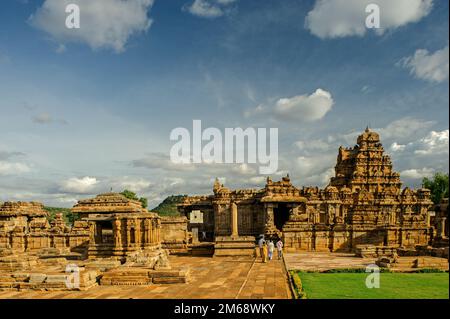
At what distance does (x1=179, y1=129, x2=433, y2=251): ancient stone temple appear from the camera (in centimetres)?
2836

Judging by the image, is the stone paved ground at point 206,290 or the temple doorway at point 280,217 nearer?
the stone paved ground at point 206,290

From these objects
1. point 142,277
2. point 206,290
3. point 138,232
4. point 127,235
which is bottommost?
point 206,290

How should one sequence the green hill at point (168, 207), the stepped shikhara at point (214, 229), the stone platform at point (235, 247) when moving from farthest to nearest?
the green hill at point (168, 207) → the stone platform at point (235, 247) → the stepped shikhara at point (214, 229)

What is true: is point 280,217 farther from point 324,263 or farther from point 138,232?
point 138,232

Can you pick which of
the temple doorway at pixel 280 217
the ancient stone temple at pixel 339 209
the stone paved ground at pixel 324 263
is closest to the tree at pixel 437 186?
the ancient stone temple at pixel 339 209

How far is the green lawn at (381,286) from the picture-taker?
10.7m

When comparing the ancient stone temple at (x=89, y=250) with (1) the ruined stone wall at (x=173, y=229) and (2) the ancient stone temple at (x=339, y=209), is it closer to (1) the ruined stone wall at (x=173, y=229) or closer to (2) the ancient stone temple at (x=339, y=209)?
(1) the ruined stone wall at (x=173, y=229)

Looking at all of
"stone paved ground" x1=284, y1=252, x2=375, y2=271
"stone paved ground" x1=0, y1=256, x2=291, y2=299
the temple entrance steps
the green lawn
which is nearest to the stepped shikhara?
the temple entrance steps

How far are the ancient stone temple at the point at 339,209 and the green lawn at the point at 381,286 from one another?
9.97 metres

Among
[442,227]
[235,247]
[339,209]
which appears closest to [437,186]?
[339,209]

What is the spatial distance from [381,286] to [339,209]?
108 ft

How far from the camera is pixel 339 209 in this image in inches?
1726
